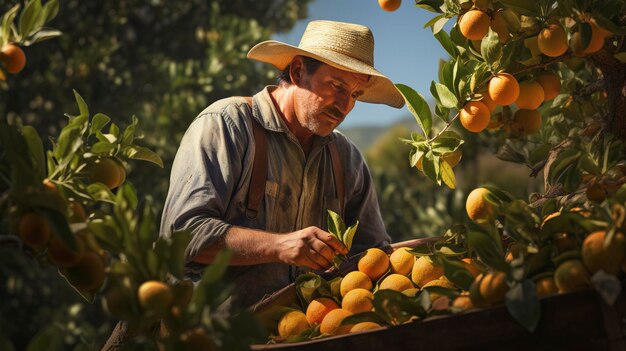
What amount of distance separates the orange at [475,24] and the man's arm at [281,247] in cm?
46

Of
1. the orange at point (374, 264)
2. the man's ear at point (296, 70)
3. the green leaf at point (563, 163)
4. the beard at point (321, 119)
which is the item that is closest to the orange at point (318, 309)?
the orange at point (374, 264)

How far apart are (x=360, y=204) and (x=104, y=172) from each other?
1100mm

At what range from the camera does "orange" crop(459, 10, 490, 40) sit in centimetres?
143

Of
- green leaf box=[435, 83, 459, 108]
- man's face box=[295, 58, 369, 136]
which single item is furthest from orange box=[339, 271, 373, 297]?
man's face box=[295, 58, 369, 136]

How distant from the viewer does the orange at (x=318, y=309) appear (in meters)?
1.39

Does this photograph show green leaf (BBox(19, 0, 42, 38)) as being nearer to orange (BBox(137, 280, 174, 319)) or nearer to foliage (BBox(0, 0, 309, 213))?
orange (BBox(137, 280, 174, 319))

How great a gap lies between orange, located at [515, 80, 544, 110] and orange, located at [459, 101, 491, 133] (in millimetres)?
92

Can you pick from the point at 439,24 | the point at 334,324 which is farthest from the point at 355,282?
the point at 439,24

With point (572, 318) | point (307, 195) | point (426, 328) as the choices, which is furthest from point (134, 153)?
point (307, 195)

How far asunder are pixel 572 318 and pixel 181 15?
434 cm

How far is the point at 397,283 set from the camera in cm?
141

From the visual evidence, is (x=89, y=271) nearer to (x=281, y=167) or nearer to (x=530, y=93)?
(x=530, y=93)

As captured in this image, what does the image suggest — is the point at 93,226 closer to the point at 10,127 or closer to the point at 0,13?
the point at 10,127

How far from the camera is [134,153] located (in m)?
1.29
